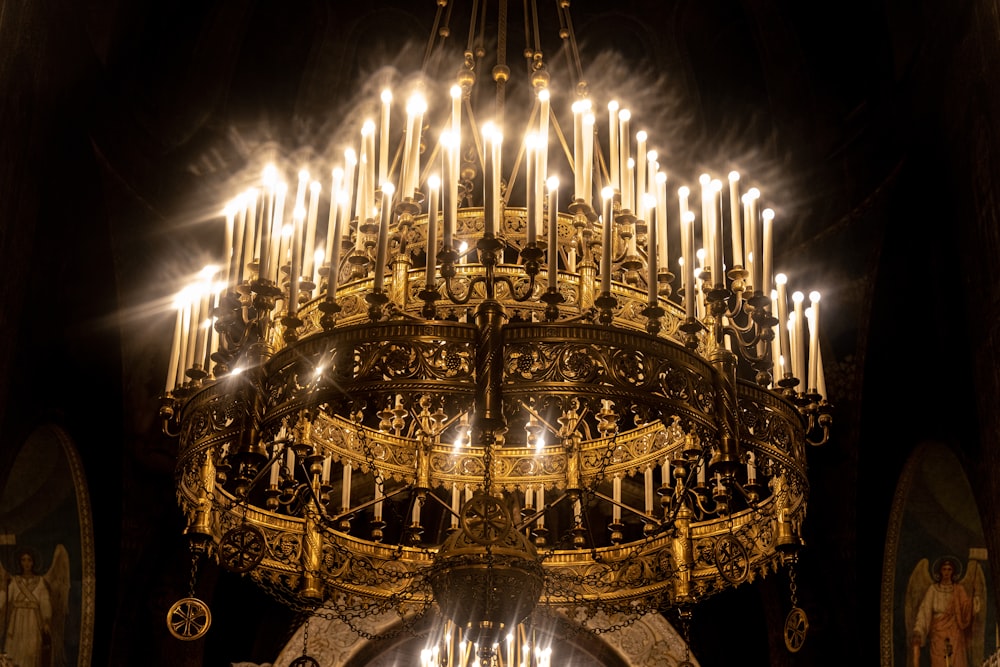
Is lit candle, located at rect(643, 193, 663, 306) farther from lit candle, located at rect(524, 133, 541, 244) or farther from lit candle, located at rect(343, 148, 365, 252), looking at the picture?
lit candle, located at rect(343, 148, 365, 252)

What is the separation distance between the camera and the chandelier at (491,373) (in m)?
5.50

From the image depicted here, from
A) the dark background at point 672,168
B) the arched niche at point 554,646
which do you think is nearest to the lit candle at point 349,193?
the dark background at point 672,168

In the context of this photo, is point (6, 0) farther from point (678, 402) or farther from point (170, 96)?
point (678, 402)

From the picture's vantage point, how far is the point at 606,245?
5.41 meters

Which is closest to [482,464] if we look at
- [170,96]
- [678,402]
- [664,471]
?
[664,471]

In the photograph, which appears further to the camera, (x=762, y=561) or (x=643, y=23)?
(x=643, y=23)

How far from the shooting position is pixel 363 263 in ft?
19.2

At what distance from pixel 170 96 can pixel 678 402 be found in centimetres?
551

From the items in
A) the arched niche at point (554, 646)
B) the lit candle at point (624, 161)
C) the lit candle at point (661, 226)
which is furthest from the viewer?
the arched niche at point (554, 646)

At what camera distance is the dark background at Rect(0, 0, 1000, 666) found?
24.6ft

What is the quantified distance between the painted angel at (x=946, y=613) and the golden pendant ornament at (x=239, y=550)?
406 cm

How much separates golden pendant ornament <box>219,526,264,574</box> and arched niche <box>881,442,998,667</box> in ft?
13.4

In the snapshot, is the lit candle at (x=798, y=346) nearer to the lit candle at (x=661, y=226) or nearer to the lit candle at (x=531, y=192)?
the lit candle at (x=661, y=226)

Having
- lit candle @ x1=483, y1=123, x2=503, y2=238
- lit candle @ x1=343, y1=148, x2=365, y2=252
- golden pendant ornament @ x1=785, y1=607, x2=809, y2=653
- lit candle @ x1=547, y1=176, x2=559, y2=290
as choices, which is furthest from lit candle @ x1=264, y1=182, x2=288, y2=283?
golden pendant ornament @ x1=785, y1=607, x2=809, y2=653
